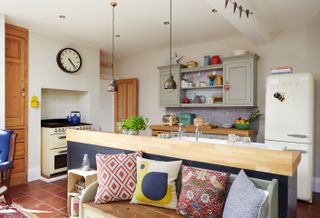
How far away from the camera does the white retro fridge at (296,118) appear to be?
3225 mm

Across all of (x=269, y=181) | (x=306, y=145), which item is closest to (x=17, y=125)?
(x=269, y=181)

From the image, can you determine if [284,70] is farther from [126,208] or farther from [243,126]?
[126,208]

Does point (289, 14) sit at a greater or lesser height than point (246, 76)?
greater

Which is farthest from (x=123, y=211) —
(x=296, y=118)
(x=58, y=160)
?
(x=58, y=160)

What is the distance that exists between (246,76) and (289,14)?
1117mm

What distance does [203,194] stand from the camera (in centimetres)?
177

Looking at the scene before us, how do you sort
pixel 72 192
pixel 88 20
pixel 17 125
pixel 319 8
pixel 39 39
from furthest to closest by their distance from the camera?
pixel 39 39 < pixel 17 125 < pixel 88 20 < pixel 319 8 < pixel 72 192

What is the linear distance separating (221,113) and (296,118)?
1.54 meters

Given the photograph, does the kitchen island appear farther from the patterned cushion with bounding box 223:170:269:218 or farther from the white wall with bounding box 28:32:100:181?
the white wall with bounding box 28:32:100:181

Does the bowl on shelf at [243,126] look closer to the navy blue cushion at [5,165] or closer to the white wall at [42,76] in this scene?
the white wall at [42,76]

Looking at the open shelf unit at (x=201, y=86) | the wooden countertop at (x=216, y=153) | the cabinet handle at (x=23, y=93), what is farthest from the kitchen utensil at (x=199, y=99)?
the cabinet handle at (x=23, y=93)

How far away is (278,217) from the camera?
1.76 m

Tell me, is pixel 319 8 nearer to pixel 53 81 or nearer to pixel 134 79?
pixel 134 79

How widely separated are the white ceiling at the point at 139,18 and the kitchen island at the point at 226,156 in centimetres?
182
